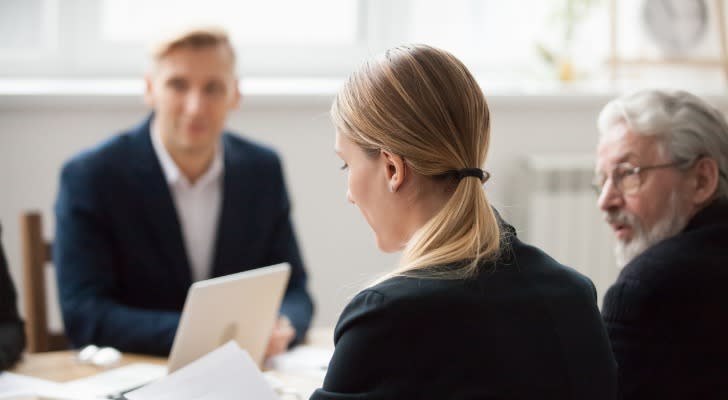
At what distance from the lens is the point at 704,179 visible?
78.7 inches

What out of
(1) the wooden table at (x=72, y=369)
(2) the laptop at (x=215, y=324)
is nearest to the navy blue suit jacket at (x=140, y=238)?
(1) the wooden table at (x=72, y=369)

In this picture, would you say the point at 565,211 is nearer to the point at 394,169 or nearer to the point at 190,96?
A: the point at 190,96

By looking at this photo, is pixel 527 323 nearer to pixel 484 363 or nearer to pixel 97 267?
pixel 484 363

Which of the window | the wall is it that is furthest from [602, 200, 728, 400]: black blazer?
the window

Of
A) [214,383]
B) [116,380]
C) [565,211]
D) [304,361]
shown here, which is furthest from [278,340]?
[565,211]

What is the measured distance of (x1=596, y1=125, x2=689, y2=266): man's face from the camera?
202cm

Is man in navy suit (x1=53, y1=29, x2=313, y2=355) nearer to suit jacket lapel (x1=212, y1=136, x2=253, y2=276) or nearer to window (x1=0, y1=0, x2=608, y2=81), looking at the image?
suit jacket lapel (x1=212, y1=136, x2=253, y2=276)

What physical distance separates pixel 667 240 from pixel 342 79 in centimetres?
204

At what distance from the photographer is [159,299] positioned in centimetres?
256

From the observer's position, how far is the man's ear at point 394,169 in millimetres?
1442

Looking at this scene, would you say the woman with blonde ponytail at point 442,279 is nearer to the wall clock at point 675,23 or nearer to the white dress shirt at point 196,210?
the white dress shirt at point 196,210

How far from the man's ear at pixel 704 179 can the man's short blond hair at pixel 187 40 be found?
1332 mm

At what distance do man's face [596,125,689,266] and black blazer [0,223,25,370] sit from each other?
1.30 meters

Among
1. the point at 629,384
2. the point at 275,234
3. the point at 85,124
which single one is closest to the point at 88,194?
the point at 275,234
